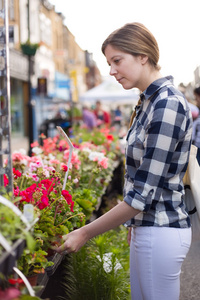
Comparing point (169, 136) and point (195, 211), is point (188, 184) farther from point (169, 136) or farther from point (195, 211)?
point (169, 136)

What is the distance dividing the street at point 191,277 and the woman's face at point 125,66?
2492 millimetres

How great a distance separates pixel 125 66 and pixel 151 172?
47 cm

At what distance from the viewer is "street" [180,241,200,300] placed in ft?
12.3

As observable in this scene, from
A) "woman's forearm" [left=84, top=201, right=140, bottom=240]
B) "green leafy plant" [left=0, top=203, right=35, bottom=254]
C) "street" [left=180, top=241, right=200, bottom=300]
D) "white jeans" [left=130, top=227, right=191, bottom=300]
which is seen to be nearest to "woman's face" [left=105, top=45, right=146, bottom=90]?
"woman's forearm" [left=84, top=201, right=140, bottom=240]

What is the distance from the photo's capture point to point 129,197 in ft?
5.62

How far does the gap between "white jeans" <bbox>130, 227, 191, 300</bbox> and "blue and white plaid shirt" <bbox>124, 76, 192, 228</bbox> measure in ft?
0.13

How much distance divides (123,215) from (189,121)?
469mm

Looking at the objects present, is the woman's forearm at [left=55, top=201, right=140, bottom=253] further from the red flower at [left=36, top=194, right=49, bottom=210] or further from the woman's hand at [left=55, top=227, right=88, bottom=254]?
the red flower at [left=36, top=194, right=49, bottom=210]

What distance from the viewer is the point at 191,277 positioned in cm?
418

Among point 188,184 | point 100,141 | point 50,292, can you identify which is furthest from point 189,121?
point 100,141

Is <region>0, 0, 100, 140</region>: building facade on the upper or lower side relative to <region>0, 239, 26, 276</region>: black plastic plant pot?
upper

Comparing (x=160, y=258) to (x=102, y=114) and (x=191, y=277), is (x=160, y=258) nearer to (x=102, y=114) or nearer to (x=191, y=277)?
(x=191, y=277)

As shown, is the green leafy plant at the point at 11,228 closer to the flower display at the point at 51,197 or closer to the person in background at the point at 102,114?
the flower display at the point at 51,197

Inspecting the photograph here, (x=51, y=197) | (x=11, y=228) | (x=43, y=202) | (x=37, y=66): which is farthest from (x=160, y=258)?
(x=37, y=66)
